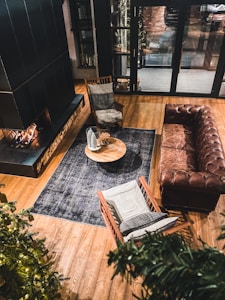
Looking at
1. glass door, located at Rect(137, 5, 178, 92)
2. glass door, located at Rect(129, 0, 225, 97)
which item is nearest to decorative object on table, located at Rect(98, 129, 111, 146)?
glass door, located at Rect(129, 0, 225, 97)

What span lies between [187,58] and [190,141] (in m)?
4.71

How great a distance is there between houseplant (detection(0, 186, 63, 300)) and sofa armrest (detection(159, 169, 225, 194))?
162 centimetres

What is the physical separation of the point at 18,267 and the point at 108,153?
230cm

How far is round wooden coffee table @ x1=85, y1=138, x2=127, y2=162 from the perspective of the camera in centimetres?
348

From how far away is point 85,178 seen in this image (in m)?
3.67

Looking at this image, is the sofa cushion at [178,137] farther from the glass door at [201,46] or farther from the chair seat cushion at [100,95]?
the glass door at [201,46]

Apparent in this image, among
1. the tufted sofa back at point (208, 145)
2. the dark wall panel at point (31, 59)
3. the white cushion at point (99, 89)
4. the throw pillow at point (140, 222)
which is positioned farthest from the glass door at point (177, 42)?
the throw pillow at point (140, 222)

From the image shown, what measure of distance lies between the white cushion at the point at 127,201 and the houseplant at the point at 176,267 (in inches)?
61.3

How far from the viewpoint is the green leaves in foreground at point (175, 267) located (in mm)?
917

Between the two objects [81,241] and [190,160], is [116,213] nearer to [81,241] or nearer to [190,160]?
[81,241]

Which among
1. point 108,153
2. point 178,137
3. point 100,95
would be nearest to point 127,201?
point 108,153

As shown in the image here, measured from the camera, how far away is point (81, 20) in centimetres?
612

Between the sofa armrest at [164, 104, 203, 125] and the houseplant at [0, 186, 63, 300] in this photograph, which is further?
the sofa armrest at [164, 104, 203, 125]

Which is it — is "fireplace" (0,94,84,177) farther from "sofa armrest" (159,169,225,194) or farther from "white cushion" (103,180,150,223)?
"sofa armrest" (159,169,225,194)
